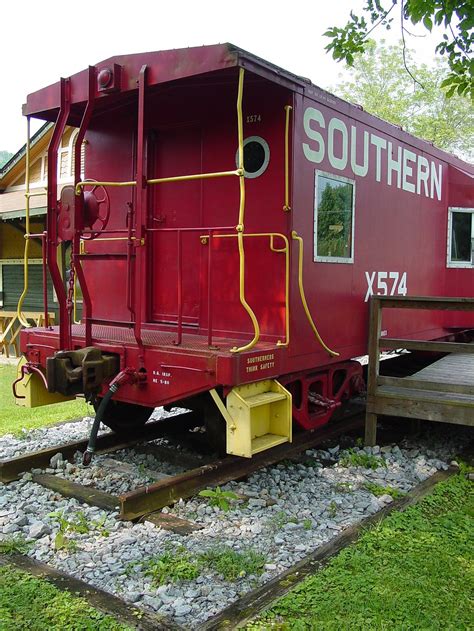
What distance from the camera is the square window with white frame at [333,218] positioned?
5.26 m

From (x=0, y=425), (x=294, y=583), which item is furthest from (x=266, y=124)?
(x=0, y=425)

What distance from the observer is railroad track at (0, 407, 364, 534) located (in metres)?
4.05

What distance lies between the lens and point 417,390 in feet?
Result: 19.4

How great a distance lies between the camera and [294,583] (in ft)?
10.5

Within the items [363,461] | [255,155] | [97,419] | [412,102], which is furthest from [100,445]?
[412,102]

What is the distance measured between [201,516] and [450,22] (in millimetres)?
4027

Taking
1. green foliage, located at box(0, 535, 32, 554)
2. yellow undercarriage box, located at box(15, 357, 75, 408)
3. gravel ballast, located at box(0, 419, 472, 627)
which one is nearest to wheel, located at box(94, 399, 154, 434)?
gravel ballast, located at box(0, 419, 472, 627)

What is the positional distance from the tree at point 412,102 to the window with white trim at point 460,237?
24.1 meters

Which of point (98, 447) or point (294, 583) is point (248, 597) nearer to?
point (294, 583)

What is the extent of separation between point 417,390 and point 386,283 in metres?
1.27

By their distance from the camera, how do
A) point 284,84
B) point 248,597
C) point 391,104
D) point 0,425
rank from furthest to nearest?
point 391,104, point 0,425, point 284,84, point 248,597

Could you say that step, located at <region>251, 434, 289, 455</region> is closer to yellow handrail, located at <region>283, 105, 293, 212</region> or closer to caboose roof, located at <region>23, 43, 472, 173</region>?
yellow handrail, located at <region>283, 105, 293, 212</region>

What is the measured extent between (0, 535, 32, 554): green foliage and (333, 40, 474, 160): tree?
30176 mm

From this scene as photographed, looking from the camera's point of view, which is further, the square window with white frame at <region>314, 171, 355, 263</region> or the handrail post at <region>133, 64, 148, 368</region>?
the square window with white frame at <region>314, 171, 355, 263</region>
